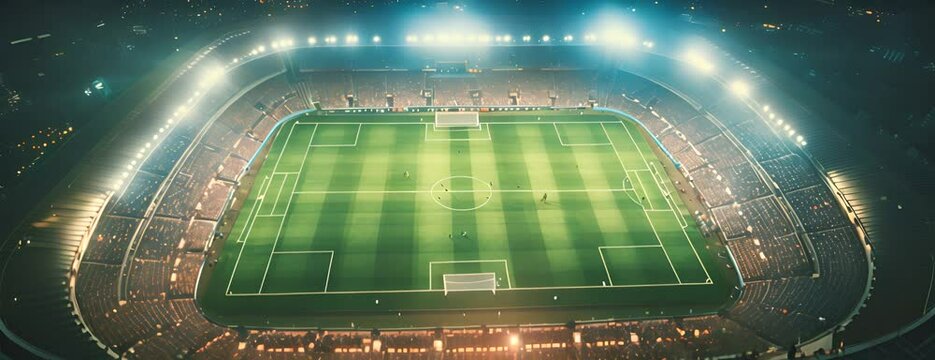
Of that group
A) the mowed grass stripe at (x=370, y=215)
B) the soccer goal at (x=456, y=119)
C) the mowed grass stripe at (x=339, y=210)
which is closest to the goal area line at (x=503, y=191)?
the soccer goal at (x=456, y=119)

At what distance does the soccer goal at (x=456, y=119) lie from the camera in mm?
43531

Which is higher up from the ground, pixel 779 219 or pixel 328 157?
pixel 328 157

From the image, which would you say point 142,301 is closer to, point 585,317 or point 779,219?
point 585,317

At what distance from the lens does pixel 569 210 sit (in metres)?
31.8

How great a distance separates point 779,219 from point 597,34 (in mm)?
27367

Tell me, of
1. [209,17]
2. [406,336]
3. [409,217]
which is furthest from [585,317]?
[209,17]

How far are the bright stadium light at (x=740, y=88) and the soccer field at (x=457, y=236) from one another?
774cm

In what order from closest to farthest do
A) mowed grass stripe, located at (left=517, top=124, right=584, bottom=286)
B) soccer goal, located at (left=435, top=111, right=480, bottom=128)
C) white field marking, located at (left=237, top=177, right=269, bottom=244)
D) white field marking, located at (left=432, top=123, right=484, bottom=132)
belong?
mowed grass stripe, located at (left=517, top=124, right=584, bottom=286)
white field marking, located at (left=237, top=177, right=269, bottom=244)
white field marking, located at (left=432, top=123, right=484, bottom=132)
soccer goal, located at (left=435, top=111, right=480, bottom=128)

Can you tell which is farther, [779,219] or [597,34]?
[597,34]

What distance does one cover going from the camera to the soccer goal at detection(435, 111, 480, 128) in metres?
43.5

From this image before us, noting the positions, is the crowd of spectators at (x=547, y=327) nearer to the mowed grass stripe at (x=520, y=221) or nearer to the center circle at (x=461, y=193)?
the mowed grass stripe at (x=520, y=221)

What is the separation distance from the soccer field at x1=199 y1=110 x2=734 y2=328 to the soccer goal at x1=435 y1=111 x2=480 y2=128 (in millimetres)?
2055

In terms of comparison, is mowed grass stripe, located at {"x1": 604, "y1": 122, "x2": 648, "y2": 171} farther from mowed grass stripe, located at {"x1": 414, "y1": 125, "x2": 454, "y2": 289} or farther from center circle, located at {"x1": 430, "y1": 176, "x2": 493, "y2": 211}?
mowed grass stripe, located at {"x1": 414, "y1": 125, "x2": 454, "y2": 289}

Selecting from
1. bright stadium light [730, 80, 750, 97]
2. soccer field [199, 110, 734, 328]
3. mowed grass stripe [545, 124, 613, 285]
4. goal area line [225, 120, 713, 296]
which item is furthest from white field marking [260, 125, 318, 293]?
bright stadium light [730, 80, 750, 97]
